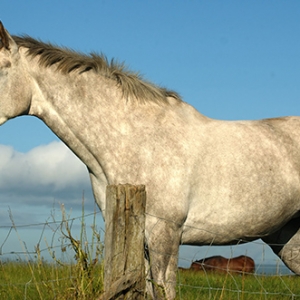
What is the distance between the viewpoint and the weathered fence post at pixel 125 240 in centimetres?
313

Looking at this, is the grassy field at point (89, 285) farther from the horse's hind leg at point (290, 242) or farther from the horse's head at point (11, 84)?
the horse's head at point (11, 84)

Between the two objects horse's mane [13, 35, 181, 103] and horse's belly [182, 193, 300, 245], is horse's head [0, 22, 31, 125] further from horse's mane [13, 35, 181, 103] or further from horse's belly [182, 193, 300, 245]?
horse's belly [182, 193, 300, 245]

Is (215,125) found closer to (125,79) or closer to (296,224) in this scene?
(125,79)

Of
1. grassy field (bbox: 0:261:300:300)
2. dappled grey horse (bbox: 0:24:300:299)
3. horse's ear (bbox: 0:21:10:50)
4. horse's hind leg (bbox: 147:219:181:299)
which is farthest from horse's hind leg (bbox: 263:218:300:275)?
horse's ear (bbox: 0:21:10:50)

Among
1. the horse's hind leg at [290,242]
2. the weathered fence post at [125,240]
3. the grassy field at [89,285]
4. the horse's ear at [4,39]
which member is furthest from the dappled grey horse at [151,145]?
the weathered fence post at [125,240]

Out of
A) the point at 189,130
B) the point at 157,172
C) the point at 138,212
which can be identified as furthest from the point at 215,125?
the point at 138,212

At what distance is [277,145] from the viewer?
5406 millimetres

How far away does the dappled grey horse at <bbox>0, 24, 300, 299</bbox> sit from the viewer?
4.59 m

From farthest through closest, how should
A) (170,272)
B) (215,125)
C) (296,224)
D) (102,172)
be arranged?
(296,224), (215,125), (102,172), (170,272)

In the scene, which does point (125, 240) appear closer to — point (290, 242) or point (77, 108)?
point (77, 108)

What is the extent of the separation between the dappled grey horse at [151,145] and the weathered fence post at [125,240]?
4.20ft

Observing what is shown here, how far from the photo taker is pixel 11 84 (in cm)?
478

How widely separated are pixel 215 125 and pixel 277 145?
2.45 ft

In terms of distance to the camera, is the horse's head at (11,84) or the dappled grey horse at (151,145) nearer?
the dappled grey horse at (151,145)
